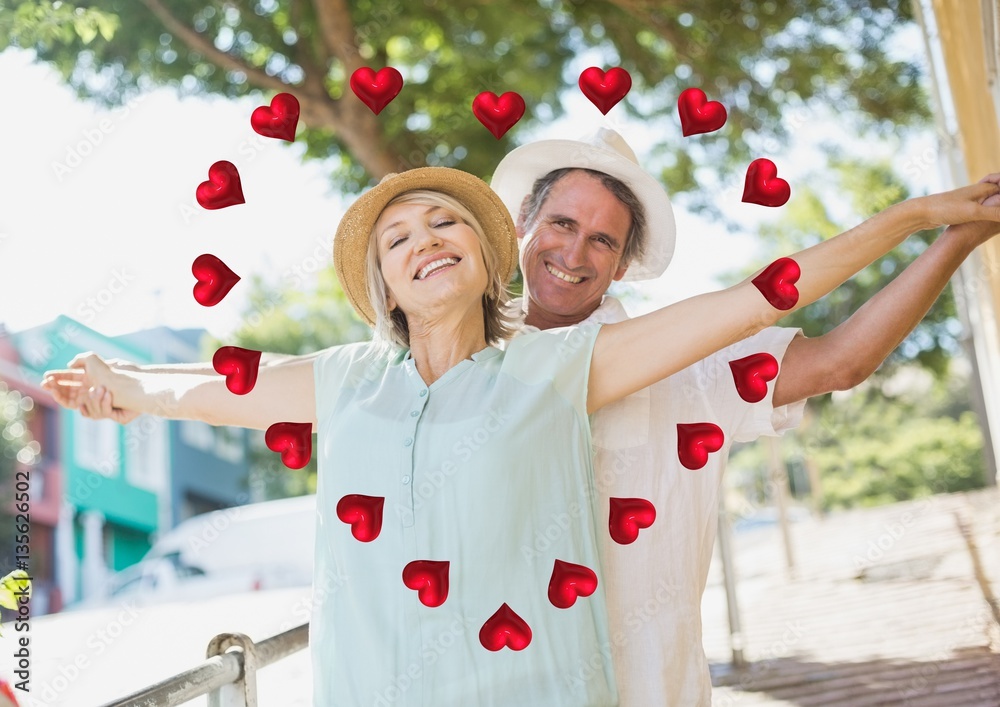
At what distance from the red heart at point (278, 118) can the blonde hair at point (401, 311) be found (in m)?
0.26

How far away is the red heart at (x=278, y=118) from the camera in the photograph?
2.19m

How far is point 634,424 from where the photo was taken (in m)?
2.26

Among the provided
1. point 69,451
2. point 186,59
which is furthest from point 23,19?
point 69,451

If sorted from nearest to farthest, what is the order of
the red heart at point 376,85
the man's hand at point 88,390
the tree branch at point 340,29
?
the red heart at point 376,85 < the man's hand at point 88,390 < the tree branch at point 340,29

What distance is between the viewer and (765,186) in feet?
6.93

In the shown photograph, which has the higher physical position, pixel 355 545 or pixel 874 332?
pixel 874 332

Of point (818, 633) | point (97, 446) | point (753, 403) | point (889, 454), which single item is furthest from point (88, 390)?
point (889, 454)

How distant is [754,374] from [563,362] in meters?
0.40

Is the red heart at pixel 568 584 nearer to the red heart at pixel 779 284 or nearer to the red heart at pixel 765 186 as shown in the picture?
the red heart at pixel 779 284

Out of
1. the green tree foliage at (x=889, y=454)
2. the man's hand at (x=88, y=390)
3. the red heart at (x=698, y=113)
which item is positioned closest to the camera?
the red heart at (x=698, y=113)

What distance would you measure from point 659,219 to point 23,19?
Answer: 2871 millimetres

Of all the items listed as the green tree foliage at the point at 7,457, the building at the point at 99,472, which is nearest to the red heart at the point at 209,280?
the building at the point at 99,472

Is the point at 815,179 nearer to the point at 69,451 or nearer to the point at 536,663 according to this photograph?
the point at 536,663

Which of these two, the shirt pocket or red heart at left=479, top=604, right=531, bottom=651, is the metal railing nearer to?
red heart at left=479, top=604, right=531, bottom=651
